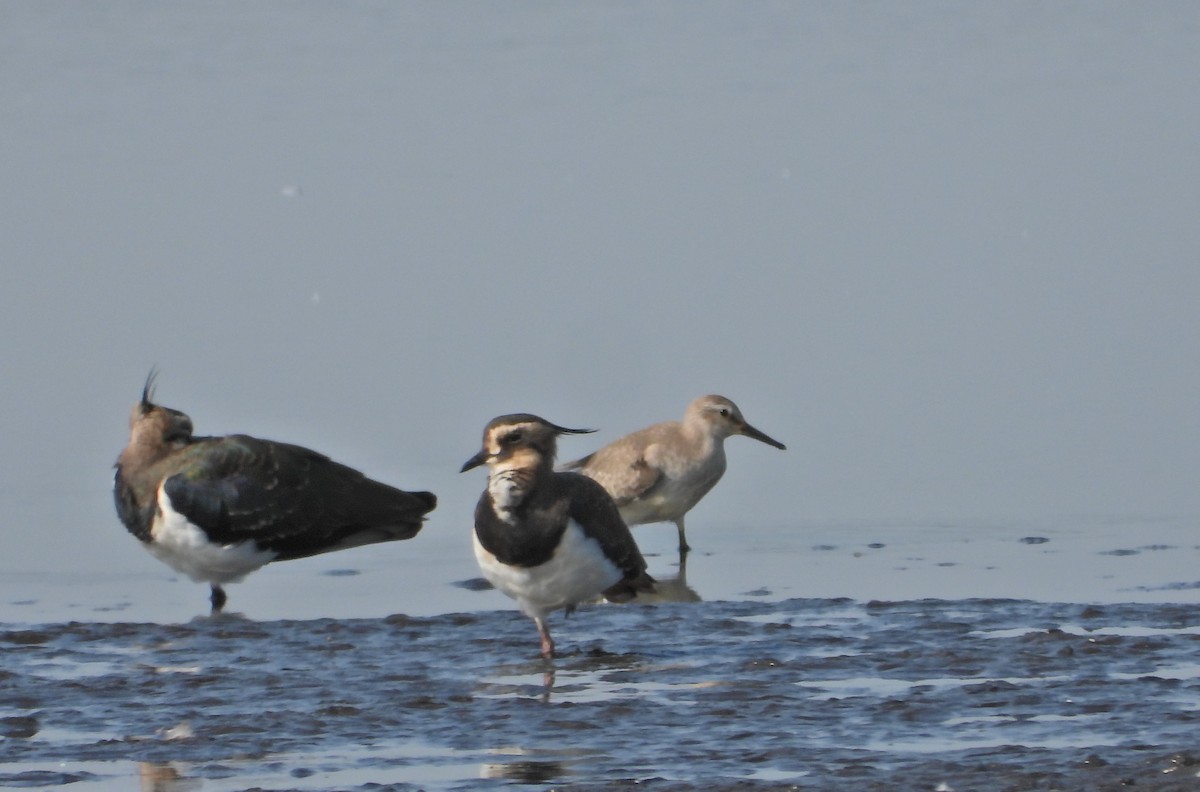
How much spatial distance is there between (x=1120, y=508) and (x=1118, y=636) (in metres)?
3.20

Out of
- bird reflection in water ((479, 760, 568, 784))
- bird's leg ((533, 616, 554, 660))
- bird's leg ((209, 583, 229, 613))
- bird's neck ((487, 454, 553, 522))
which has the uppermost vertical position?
bird's neck ((487, 454, 553, 522))

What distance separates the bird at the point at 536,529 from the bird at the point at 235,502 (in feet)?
6.74

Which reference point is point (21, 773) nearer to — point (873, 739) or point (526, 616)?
point (873, 739)

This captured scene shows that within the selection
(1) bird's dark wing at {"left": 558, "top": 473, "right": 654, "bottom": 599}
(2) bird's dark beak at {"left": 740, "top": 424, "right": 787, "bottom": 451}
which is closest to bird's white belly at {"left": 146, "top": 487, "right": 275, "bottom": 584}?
(1) bird's dark wing at {"left": 558, "top": 473, "right": 654, "bottom": 599}

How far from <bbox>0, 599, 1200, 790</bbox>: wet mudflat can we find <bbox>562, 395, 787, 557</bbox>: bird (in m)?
2.56

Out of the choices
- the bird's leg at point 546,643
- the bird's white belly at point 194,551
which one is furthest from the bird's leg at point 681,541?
the bird's leg at point 546,643

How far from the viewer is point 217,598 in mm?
10391

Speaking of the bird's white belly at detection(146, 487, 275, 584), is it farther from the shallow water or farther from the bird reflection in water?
the bird reflection in water

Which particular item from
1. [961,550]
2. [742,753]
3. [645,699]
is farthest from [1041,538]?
[742,753]

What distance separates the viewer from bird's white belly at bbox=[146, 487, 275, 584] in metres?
10.3

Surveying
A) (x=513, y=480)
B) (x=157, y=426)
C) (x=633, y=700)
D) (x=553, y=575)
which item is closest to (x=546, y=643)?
(x=553, y=575)

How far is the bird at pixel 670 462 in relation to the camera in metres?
12.0

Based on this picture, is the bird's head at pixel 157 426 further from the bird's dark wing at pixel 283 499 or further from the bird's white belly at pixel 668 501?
the bird's white belly at pixel 668 501

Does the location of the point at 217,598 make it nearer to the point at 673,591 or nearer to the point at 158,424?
the point at 158,424
